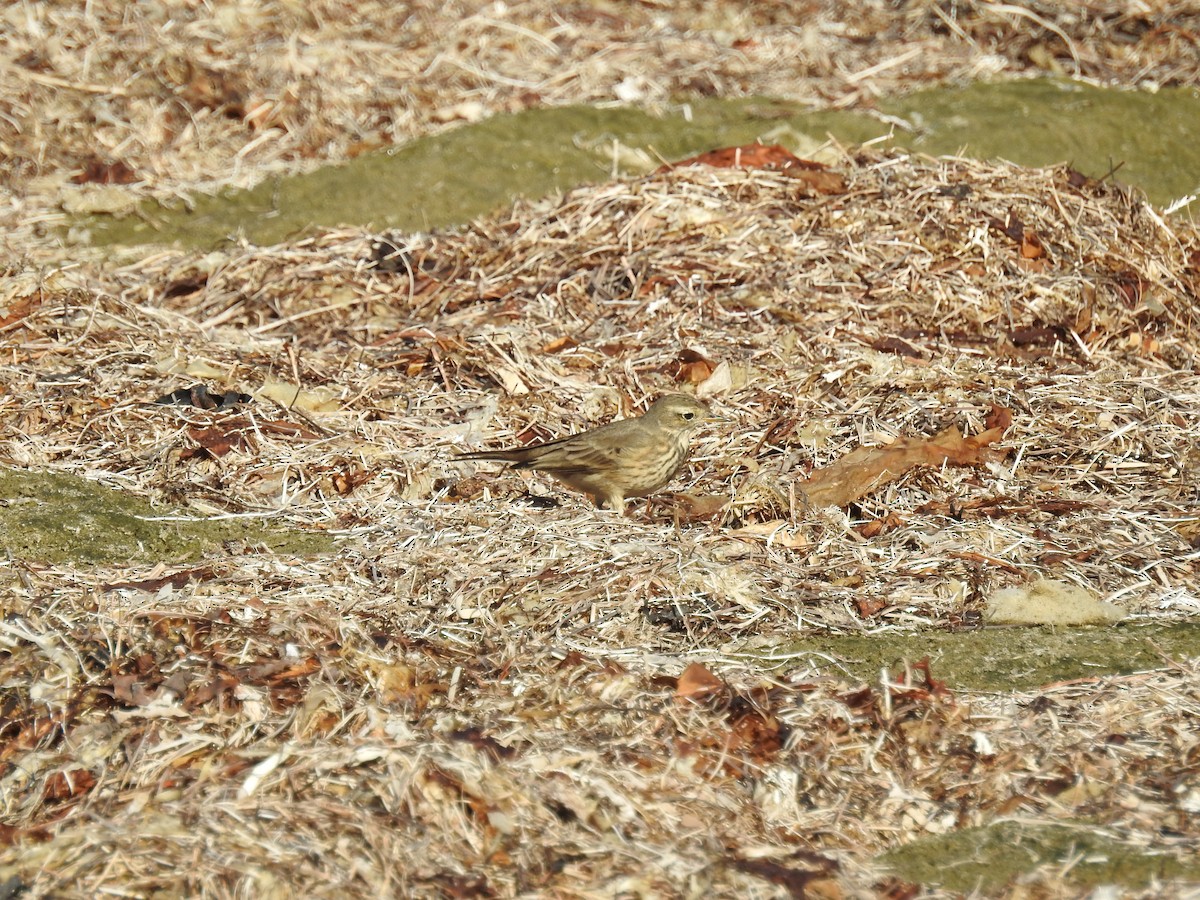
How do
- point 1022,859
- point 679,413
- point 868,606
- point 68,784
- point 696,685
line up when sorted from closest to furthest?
1. point 1022,859
2. point 68,784
3. point 696,685
4. point 868,606
5. point 679,413

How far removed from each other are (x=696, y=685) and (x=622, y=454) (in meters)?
1.88

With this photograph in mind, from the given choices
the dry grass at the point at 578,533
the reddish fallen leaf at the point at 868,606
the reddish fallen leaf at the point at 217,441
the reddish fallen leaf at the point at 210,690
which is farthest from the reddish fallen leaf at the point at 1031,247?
the reddish fallen leaf at the point at 210,690

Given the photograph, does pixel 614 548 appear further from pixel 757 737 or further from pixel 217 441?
pixel 217 441

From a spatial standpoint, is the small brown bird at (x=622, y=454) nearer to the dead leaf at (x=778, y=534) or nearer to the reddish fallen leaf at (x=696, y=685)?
the dead leaf at (x=778, y=534)

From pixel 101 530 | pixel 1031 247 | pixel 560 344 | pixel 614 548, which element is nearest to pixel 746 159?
pixel 1031 247

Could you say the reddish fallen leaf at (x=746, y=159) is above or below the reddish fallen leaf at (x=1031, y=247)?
above

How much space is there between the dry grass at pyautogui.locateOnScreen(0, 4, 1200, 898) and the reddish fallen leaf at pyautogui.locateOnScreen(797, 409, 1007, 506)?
11 centimetres

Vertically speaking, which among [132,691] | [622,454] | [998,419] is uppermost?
[132,691]

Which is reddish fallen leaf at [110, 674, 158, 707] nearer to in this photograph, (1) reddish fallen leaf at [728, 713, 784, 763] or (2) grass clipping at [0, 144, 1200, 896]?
(2) grass clipping at [0, 144, 1200, 896]

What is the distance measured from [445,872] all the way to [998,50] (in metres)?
9.93

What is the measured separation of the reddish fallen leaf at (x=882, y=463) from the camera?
5.81 metres

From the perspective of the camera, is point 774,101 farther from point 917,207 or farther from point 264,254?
point 264,254

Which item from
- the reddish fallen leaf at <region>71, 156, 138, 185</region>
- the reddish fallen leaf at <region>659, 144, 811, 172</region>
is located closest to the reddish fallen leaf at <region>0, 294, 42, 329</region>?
the reddish fallen leaf at <region>71, 156, 138, 185</region>

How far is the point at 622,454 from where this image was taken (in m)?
5.86
